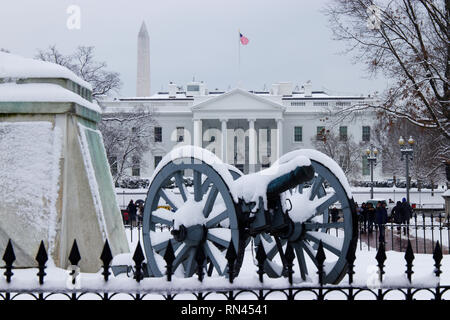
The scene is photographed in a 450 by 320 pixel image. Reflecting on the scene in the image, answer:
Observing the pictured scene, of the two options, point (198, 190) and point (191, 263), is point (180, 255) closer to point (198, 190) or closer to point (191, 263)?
point (191, 263)

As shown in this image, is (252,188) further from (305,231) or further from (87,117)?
(87,117)

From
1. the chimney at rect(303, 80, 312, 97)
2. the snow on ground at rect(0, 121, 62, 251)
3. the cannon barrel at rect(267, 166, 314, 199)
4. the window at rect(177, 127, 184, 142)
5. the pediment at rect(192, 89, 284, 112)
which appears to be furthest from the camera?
the chimney at rect(303, 80, 312, 97)

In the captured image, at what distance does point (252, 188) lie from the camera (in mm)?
4578

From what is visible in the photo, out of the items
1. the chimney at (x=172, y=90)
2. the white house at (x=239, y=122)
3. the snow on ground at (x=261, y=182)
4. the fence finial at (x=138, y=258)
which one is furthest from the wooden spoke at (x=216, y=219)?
the chimney at (x=172, y=90)

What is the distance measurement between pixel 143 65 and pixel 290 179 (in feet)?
293

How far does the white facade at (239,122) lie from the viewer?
62.4 metres

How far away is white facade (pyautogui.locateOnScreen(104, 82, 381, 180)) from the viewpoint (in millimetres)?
62438

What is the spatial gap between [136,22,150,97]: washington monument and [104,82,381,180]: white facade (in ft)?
73.8

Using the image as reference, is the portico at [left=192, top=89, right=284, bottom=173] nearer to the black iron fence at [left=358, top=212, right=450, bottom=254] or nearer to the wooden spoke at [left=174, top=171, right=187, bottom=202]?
the black iron fence at [left=358, top=212, right=450, bottom=254]

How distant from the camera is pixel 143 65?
3578 inches

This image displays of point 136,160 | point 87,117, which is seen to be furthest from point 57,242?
point 136,160

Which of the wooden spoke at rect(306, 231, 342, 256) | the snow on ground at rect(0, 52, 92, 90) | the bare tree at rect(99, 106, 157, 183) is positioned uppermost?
the bare tree at rect(99, 106, 157, 183)

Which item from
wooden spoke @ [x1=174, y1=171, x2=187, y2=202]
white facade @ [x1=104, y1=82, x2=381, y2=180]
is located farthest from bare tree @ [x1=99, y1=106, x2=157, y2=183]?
wooden spoke @ [x1=174, y1=171, x2=187, y2=202]

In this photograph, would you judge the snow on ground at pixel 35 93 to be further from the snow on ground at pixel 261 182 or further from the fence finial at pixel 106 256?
the fence finial at pixel 106 256
